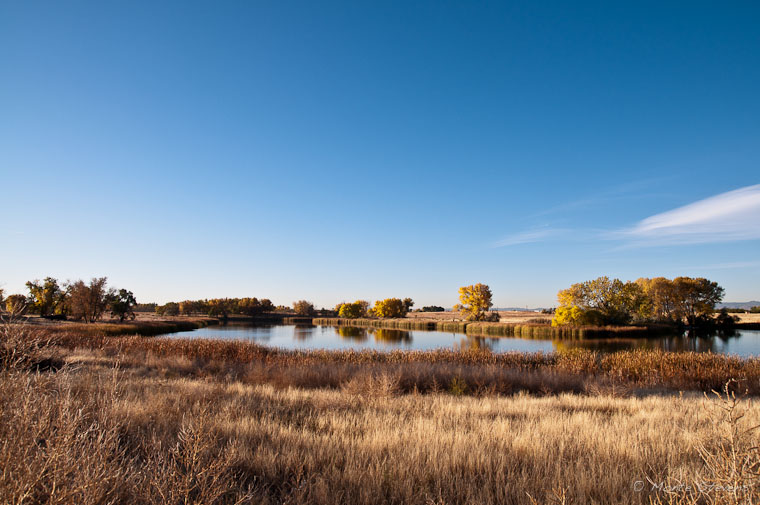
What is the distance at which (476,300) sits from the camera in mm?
82812

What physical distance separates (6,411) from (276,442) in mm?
2931

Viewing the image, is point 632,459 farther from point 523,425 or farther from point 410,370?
point 410,370

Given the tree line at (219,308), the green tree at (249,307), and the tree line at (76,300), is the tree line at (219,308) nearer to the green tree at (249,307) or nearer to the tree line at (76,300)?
the green tree at (249,307)

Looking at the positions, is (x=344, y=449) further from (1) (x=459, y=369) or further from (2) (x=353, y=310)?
(2) (x=353, y=310)

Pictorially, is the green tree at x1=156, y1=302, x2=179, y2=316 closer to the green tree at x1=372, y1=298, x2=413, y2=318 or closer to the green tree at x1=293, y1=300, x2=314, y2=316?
the green tree at x1=293, y1=300, x2=314, y2=316

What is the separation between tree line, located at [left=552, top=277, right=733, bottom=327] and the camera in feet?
206

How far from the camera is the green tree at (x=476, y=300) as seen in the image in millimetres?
82562

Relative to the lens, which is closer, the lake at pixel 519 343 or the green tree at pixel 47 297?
the lake at pixel 519 343

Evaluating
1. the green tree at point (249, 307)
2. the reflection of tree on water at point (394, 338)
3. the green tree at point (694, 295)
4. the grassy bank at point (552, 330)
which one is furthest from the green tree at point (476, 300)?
the green tree at point (249, 307)

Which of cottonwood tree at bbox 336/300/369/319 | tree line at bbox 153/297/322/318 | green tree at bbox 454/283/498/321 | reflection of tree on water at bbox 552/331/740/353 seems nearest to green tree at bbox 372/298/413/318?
cottonwood tree at bbox 336/300/369/319

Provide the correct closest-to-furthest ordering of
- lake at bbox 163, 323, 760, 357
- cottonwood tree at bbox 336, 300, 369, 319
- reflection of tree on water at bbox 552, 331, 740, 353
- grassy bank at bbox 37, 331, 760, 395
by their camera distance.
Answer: grassy bank at bbox 37, 331, 760, 395 < lake at bbox 163, 323, 760, 357 < reflection of tree on water at bbox 552, 331, 740, 353 < cottonwood tree at bbox 336, 300, 369, 319

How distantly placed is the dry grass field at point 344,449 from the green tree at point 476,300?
244 feet

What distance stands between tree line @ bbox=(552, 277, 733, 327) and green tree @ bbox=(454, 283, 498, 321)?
18140mm

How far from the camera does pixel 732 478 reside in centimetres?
216
